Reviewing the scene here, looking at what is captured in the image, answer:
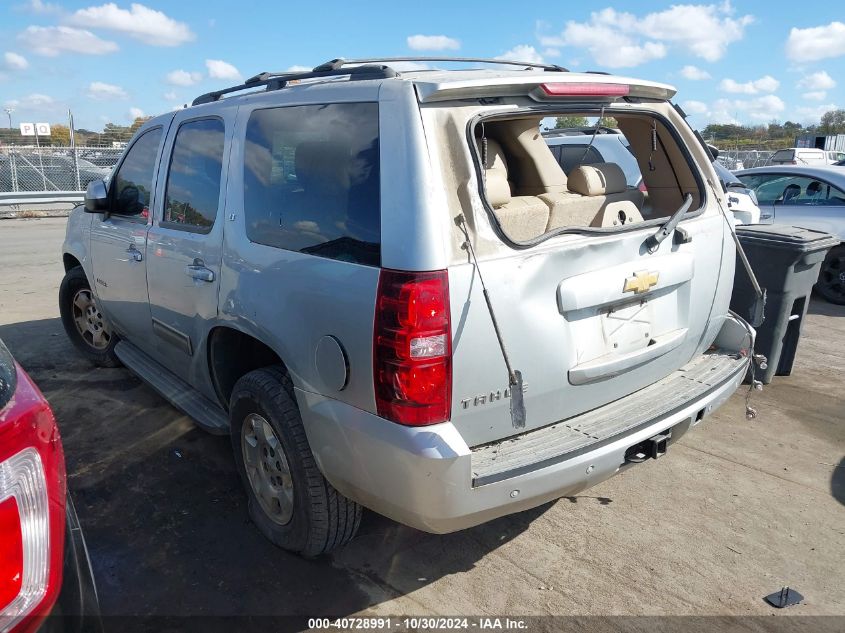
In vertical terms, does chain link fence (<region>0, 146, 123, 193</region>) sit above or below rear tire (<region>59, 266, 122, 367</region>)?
above

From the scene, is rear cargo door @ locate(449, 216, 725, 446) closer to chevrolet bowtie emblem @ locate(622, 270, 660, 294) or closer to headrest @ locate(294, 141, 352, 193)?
chevrolet bowtie emblem @ locate(622, 270, 660, 294)

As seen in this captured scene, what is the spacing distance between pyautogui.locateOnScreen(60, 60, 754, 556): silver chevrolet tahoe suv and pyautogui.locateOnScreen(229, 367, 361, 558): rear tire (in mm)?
11

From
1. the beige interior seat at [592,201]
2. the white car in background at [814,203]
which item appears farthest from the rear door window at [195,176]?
the white car in background at [814,203]

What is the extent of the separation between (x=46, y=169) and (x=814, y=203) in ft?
62.7

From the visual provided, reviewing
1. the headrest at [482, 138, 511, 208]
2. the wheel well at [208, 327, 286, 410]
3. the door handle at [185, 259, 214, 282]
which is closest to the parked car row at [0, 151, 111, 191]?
the door handle at [185, 259, 214, 282]

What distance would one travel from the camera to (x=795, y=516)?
339 centimetres

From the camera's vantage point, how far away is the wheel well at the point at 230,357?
325 centimetres

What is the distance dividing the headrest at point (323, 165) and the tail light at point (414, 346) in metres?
0.55

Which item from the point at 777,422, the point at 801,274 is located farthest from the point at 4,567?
the point at 801,274

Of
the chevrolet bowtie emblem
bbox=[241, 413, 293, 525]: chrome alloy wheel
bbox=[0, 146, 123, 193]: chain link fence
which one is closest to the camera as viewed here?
the chevrolet bowtie emblem

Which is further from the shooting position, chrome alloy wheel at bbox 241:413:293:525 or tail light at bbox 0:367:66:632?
chrome alloy wheel at bbox 241:413:293:525

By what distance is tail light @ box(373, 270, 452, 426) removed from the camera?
2221 mm

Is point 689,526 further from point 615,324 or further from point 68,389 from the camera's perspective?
point 68,389

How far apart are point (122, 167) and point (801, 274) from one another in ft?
16.4
